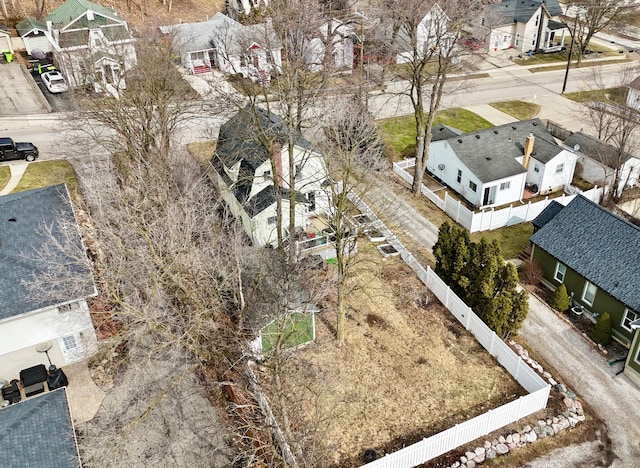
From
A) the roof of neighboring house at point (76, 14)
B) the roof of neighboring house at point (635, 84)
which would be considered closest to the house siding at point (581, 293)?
the roof of neighboring house at point (635, 84)

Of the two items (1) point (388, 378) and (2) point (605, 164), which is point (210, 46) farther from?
(1) point (388, 378)

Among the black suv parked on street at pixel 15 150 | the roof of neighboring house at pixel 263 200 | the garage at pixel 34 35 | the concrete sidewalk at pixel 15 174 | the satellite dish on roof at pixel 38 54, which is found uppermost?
the garage at pixel 34 35

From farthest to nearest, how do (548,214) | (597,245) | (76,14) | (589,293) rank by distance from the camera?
(76,14)
(548,214)
(597,245)
(589,293)

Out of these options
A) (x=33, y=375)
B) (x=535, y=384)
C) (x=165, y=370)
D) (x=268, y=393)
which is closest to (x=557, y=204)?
(x=535, y=384)

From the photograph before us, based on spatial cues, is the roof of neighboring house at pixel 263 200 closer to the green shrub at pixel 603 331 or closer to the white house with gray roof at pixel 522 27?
the green shrub at pixel 603 331

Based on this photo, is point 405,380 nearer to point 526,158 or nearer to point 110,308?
→ point 110,308

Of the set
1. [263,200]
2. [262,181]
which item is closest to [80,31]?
[262,181]
